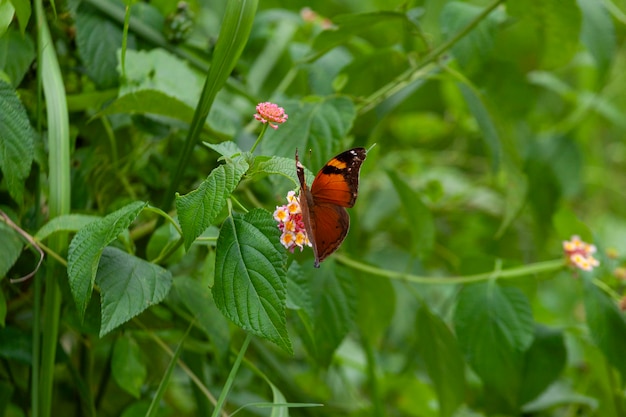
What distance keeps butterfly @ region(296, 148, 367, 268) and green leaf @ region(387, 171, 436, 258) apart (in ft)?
0.95

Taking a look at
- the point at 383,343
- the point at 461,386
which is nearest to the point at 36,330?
the point at 461,386

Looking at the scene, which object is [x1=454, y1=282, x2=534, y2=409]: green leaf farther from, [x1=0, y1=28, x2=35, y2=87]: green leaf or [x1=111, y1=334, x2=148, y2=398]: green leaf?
[x1=0, y1=28, x2=35, y2=87]: green leaf

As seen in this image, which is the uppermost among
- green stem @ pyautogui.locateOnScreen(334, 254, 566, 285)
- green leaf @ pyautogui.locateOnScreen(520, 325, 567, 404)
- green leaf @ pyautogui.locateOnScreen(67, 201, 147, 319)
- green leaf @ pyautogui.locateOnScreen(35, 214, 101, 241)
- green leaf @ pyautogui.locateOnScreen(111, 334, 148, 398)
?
green leaf @ pyautogui.locateOnScreen(67, 201, 147, 319)

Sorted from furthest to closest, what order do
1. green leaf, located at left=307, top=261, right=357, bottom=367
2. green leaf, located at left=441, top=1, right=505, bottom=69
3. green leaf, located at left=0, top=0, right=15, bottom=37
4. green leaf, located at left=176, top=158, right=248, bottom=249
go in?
green leaf, located at left=441, top=1, right=505, bottom=69
green leaf, located at left=307, top=261, right=357, bottom=367
green leaf, located at left=0, top=0, right=15, bottom=37
green leaf, located at left=176, top=158, right=248, bottom=249

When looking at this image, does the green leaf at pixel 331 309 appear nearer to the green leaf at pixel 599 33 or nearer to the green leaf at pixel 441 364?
the green leaf at pixel 441 364

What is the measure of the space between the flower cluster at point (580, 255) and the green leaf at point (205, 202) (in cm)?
41

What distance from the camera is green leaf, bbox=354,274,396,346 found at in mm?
785

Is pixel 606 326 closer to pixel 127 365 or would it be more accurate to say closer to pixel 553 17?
pixel 553 17

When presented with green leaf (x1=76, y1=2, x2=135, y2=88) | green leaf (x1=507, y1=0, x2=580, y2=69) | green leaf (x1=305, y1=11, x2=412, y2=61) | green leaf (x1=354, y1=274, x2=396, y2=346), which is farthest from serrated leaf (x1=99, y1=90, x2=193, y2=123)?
green leaf (x1=507, y1=0, x2=580, y2=69)

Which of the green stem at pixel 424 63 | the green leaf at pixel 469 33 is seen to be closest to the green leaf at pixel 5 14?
the green stem at pixel 424 63

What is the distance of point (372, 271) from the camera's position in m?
0.72

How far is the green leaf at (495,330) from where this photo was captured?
0.71 metres

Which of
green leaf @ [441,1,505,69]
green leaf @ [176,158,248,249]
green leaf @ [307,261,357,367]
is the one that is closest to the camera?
green leaf @ [176,158,248,249]

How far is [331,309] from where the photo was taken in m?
0.68
